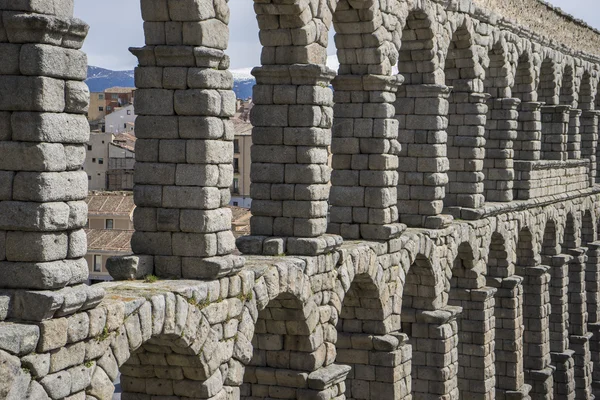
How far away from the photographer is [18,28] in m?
10.1

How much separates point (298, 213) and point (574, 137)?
57.4 feet

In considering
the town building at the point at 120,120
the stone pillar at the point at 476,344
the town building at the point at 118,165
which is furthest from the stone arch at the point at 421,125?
the town building at the point at 120,120

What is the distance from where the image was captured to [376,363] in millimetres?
18234

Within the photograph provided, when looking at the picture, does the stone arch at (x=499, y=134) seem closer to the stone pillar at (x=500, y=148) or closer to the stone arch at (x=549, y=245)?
the stone pillar at (x=500, y=148)

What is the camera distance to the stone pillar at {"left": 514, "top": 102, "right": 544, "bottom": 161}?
88.8 feet

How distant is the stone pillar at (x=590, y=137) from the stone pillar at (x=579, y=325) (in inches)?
125

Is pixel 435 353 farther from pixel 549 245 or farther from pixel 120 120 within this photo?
pixel 120 120

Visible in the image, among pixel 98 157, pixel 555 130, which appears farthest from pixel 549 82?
pixel 98 157

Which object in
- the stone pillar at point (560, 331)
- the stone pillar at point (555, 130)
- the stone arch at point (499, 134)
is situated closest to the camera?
the stone arch at point (499, 134)

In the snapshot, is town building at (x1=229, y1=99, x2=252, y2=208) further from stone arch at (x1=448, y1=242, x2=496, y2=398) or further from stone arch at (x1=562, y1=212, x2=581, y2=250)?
stone arch at (x1=448, y1=242, x2=496, y2=398)

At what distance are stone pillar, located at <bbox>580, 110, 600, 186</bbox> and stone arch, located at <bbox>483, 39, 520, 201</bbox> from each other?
8.91 meters

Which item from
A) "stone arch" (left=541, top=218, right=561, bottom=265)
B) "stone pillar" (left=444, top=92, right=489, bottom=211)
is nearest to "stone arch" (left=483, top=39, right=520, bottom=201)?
"stone pillar" (left=444, top=92, right=489, bottom=211)

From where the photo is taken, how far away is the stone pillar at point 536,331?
2728 cm

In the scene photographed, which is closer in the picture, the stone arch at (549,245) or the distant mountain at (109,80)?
the stone arch at (549,245)
